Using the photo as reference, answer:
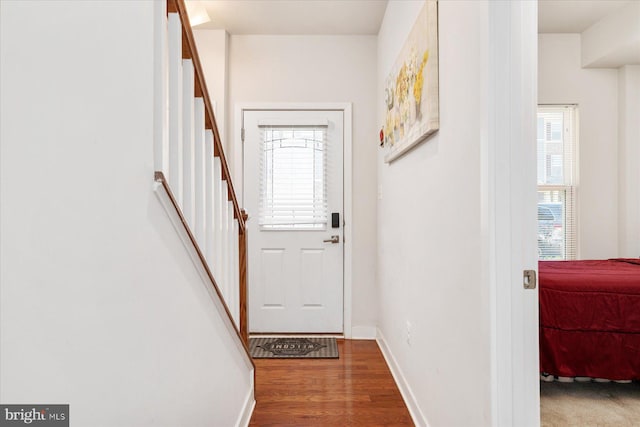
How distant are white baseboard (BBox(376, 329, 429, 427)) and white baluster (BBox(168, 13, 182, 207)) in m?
1.64

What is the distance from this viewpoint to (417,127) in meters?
2.01

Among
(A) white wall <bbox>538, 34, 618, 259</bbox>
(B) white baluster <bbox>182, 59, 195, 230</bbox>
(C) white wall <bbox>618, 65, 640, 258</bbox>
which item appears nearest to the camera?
(B) white baluster <bbox>182, 59, 195, 230</bbox>

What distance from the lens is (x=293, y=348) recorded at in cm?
330

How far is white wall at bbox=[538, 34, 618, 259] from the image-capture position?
4.00m

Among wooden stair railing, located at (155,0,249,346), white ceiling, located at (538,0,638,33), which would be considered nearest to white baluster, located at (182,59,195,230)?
wooden stair railing, located at (155,0,249,346)

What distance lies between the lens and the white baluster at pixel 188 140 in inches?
51.5

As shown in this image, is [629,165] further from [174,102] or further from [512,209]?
[174,102]

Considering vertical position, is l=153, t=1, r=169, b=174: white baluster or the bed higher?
l=153, t=1, r=169, b=174: white baluster

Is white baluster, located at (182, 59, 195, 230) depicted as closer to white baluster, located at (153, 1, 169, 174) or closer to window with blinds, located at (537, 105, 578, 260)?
white baluster, located at (153, 1, 169, 174)

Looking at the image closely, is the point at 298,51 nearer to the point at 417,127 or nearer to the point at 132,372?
the point at 417,127

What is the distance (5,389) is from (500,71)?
1.38 meters

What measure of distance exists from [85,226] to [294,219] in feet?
9.66

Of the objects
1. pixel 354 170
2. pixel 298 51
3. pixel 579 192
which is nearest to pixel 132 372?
pixel 354 170

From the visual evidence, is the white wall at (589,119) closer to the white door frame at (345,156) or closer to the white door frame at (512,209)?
the white door frame at (345,156)
